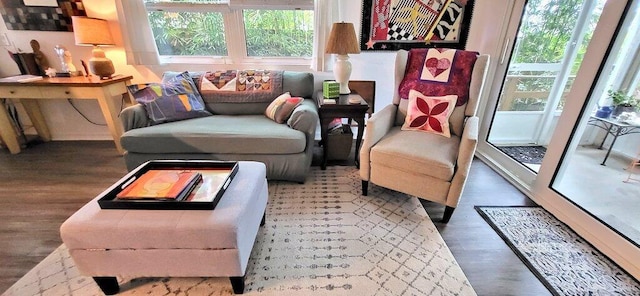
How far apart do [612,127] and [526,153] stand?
2.25 ft

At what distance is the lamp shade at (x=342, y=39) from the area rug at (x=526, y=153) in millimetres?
1658

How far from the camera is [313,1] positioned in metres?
2.55

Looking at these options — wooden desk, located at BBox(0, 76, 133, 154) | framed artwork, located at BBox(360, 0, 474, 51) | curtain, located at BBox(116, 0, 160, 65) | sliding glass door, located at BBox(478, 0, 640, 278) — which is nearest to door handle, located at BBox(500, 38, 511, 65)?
sliding glass door, located at BBox(478, 0, 640, 278)

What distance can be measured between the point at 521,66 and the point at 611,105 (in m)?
0.81

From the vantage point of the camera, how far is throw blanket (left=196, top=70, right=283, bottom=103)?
246cm

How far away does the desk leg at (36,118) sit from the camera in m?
2.76

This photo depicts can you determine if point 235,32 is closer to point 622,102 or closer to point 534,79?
point 534,79

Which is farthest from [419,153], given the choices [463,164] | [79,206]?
[79,206]

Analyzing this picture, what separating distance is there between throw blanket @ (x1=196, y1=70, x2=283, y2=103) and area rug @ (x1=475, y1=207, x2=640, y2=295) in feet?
6.33

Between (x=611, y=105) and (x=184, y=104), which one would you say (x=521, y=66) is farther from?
(x=184, y=104)

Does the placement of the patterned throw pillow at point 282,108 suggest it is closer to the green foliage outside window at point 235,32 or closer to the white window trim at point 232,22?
the white window trim at point 232,22

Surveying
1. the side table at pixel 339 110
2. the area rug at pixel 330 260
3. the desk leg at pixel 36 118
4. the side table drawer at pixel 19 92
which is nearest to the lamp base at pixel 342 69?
the side table at pixel 339 110

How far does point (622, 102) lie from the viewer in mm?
1655

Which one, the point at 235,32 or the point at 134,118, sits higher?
the point at 235,32
